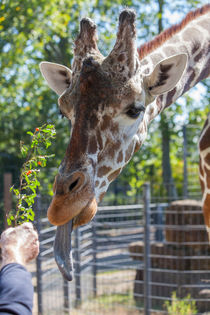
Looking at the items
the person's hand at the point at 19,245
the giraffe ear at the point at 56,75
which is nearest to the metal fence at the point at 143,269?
the giraffe ear at the point at 56,75

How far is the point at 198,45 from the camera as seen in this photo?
3244 mm

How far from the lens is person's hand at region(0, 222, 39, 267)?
67.4 inches

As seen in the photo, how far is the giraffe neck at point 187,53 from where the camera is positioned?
2950mm

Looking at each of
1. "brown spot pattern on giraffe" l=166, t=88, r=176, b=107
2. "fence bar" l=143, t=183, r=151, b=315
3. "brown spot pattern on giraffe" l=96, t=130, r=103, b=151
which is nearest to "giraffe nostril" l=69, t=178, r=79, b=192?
"brown spot pattern on giraffe" l=96, t=130, r=103, b=151

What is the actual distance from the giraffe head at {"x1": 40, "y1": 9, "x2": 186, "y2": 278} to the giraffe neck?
0.96 feet

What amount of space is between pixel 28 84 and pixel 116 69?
28.4 feet

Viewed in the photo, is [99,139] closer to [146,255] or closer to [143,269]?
[146,255]

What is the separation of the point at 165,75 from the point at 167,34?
812 millimetres

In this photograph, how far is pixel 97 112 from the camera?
226cm

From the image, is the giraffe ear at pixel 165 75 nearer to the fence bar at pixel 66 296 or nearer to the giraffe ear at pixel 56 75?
the giraffe ear at pixel 56 75

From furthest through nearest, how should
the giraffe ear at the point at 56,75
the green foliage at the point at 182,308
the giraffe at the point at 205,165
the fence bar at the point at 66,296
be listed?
the fence bar at the point at 66,296 < the green foliage at the point at 182,308 < the giraffe at the point at 205,165 < the giraffe ear at the point at 56,75

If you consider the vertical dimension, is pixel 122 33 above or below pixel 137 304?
above

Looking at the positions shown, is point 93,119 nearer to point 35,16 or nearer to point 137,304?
point 137,304

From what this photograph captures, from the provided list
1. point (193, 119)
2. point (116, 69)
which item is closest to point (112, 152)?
point (116, 69)
